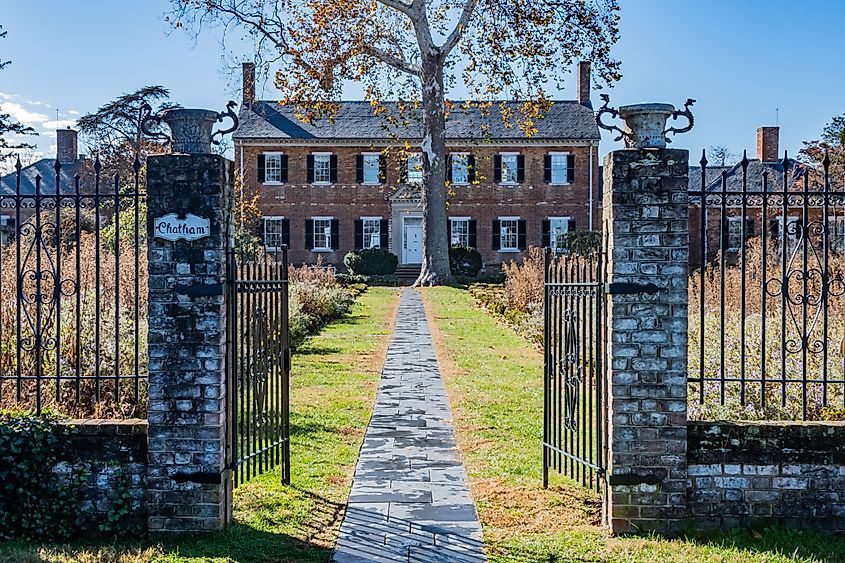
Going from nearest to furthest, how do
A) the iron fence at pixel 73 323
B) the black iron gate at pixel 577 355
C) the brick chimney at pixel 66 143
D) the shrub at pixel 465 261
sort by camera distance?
the black iron gate at pixel 577 355 < the iron fence at pixel 73 323 < the shrub at pixel 465 261 < the brick chimney at pixel 66 143

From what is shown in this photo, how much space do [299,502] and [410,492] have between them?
77cm

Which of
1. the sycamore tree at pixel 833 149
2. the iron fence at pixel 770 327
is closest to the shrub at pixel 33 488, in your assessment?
the iron fence at pixel 770 327

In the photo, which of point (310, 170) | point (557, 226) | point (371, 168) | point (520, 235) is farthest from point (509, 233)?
point (310, 170)

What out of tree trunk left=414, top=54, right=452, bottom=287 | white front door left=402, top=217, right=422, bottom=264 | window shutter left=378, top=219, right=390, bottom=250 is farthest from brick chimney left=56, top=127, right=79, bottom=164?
tree trunk left=414, top=54, right=452, bottom=287

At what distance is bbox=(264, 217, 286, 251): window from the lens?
37375 millimetres

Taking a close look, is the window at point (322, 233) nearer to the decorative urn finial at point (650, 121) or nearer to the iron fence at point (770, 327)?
the iron fence at point (770, 327)

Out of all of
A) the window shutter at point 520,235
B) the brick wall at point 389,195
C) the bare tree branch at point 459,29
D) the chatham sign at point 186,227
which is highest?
the bare tree branch at point 459,29

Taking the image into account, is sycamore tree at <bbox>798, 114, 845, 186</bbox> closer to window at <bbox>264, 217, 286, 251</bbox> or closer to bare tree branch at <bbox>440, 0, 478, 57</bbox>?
bare tree branch at <bbox>440, 0, 478, 57</bbox>

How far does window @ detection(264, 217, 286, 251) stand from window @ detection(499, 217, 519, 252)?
959cm

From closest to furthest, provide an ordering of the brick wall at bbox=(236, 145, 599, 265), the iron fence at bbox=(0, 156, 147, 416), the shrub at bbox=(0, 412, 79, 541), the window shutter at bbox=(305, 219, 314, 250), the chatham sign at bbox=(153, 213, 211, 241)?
the chatham sign at bbox=(153, 213, 211, 241) → the shrub at bbox=(0, 412, 79, 541) → the iron fence at bbox=(0, 156, 147, 416) → the brick wall at bbox=(236, 145, 599, 265) → the window shutter at bbox=(305, 219, 314, 250)

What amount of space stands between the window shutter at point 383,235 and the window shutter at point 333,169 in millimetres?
2732

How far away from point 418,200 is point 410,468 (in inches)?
1205

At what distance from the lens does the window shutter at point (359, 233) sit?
37.4 m

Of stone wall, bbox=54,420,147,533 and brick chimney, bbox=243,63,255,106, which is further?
brick chimney, bbox=243,63,255,106
